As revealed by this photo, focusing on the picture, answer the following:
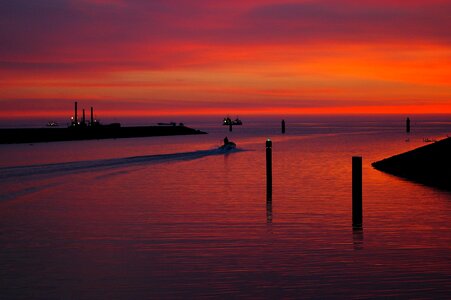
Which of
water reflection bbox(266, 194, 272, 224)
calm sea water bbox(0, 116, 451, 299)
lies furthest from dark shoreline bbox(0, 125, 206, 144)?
water reflection bbox(266, 194, 272, 224)

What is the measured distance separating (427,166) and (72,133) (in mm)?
82619

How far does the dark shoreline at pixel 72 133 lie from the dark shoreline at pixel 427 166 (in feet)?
217

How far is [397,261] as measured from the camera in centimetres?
1276

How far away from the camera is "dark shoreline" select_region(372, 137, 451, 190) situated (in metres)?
29.5

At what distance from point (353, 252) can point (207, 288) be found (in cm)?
411

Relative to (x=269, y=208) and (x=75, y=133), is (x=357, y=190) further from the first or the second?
(x=75, y=133)

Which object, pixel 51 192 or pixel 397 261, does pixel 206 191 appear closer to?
pixel 51 192

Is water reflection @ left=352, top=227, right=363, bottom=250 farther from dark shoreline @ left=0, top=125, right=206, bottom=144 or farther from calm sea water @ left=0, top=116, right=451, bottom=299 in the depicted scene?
dark shoreline @ left=0, top=125, right=206, bottom=144

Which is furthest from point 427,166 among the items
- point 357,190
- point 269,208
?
point 357,190

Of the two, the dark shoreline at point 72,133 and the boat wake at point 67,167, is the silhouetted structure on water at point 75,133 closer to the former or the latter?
the dark shoreline at point 72,133

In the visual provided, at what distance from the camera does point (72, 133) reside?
10675cm

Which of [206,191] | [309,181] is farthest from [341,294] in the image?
[309,181]

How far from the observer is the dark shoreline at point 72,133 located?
94.8 m

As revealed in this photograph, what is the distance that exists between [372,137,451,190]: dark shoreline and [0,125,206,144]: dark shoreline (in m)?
66.3
